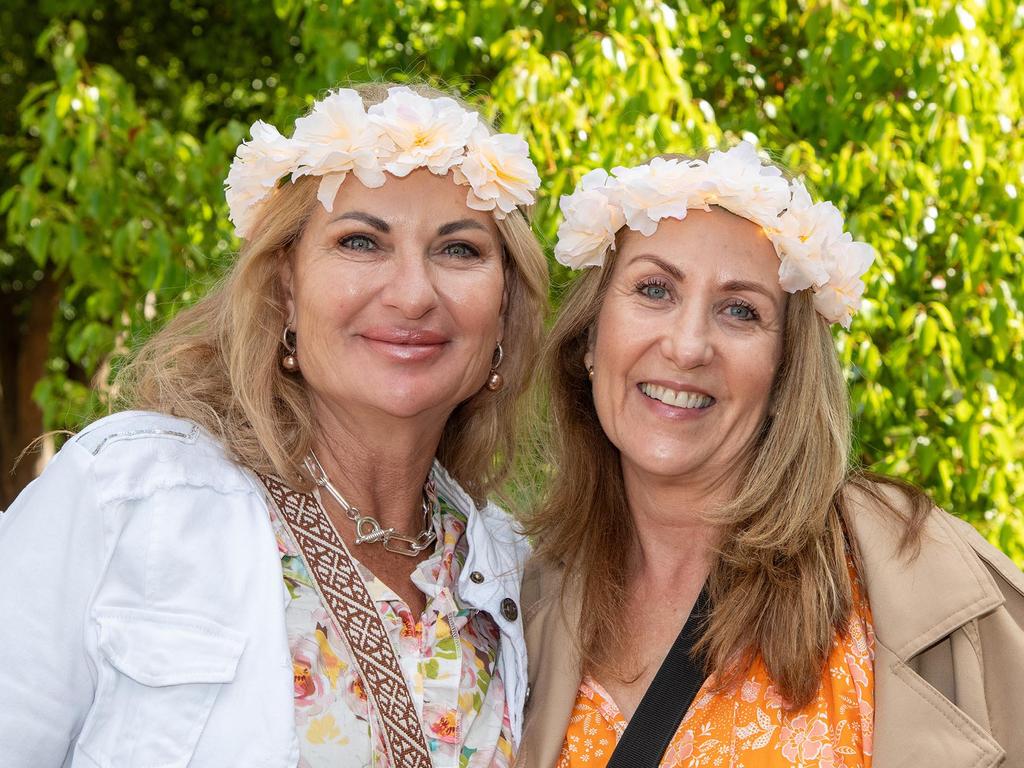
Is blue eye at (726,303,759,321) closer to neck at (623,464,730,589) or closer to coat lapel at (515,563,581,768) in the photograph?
neck at (623,464,730,589)

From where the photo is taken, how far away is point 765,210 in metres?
2.74

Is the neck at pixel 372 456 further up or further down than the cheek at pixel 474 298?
further down

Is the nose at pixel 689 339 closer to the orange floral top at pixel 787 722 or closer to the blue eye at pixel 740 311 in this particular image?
the blue eye at pixel 740 311

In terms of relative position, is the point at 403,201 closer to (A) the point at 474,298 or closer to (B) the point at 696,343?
(A) the point at 474,298

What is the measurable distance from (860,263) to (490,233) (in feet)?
2.68

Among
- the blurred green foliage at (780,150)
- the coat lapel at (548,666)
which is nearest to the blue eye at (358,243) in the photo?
the coat lapel at (548,666)

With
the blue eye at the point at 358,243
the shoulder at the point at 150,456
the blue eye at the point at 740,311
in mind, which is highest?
the blue eye at the point at 740,311

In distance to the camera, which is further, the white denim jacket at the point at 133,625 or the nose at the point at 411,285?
the nose at the point at 411,285

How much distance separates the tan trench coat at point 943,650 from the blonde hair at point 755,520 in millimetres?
87

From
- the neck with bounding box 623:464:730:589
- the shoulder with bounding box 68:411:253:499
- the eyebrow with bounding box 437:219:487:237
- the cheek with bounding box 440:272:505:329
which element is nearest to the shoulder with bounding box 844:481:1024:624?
the neck with bounding box 623:464:730:589

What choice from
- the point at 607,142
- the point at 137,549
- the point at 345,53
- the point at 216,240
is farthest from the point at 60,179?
the point at 137,549

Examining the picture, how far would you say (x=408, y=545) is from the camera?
289 cm

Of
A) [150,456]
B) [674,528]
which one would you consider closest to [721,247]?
[674,528]

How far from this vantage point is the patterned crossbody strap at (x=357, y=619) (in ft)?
8.05
